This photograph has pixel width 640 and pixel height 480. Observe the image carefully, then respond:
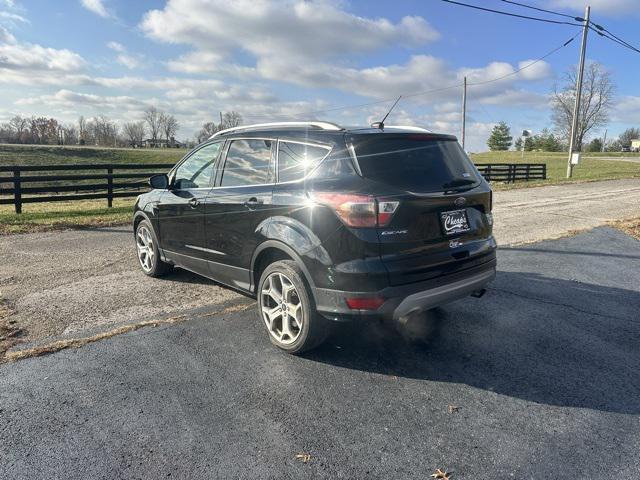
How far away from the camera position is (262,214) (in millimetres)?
3779

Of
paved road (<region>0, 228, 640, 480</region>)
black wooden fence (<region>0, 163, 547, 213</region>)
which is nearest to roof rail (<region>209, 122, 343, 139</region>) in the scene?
paved road (<region>0, 228, 640, 480</region>)

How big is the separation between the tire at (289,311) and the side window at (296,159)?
0.71 metres

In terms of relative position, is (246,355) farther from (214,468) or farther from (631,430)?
(631,430)

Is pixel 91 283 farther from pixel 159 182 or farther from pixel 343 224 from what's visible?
pixel 343 224

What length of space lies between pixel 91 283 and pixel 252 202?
2853mm

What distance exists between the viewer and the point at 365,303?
10.3ft

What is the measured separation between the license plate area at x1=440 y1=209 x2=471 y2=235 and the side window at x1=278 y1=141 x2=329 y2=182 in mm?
1043

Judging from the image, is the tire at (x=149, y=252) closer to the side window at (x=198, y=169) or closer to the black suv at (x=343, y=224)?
the side window at (x=198, y=169)

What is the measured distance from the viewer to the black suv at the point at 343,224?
3145 millimetres

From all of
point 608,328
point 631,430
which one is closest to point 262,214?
point 631,430

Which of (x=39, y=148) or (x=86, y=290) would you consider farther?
(x=39, y=148)

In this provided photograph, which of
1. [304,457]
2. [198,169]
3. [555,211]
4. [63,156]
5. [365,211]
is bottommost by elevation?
[304,457]

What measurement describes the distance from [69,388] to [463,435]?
2.63 meters

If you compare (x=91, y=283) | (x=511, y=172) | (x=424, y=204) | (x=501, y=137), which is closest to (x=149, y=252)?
(x=91, y=283)
